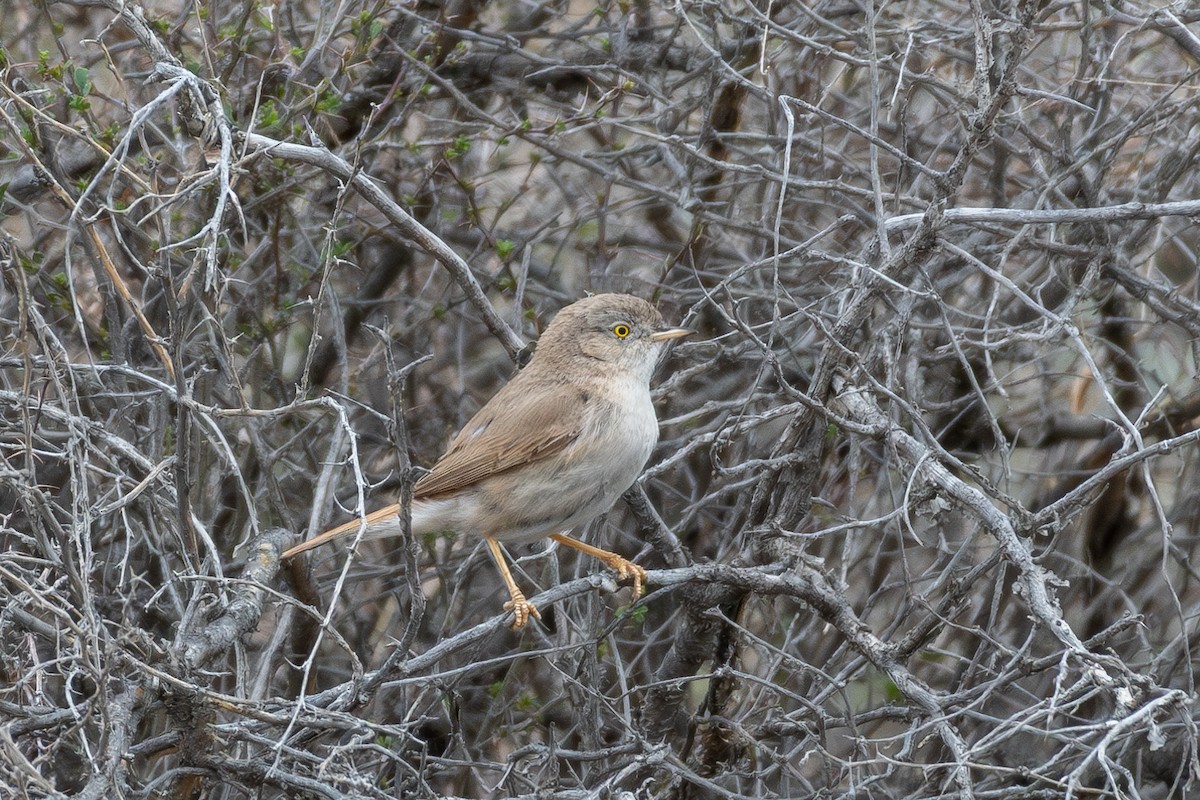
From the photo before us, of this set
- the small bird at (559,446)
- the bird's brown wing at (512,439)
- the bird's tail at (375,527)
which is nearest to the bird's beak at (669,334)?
the small bird at (559,446)

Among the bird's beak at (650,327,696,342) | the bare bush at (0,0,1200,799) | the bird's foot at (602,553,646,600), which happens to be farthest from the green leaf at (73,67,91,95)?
the bird's foot at (602,553,646,600)

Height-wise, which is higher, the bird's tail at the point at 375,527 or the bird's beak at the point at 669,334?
the bird's beak at the point at 669,334

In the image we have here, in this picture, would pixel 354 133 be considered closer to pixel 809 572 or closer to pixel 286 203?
pixel 286 203

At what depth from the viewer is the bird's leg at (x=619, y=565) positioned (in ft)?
14.5

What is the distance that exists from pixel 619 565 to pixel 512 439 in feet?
2.04

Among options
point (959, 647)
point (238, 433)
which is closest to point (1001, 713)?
point (959, 647)

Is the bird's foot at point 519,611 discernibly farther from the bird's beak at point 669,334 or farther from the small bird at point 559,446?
the bird's beak at point 669,334

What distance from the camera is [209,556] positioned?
12.4 ft

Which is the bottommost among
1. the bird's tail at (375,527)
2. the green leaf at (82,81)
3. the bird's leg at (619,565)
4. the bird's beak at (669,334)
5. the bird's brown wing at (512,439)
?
the bird's leg at (619,565)

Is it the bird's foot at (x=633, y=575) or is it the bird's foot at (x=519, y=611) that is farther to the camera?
the bird's foot at (x=633, y=575)

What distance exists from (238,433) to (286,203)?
104 cm

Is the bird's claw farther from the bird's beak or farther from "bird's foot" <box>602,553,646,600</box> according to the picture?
the bird's beak

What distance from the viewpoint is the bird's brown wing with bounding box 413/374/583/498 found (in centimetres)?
457

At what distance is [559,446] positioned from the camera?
4.55m
